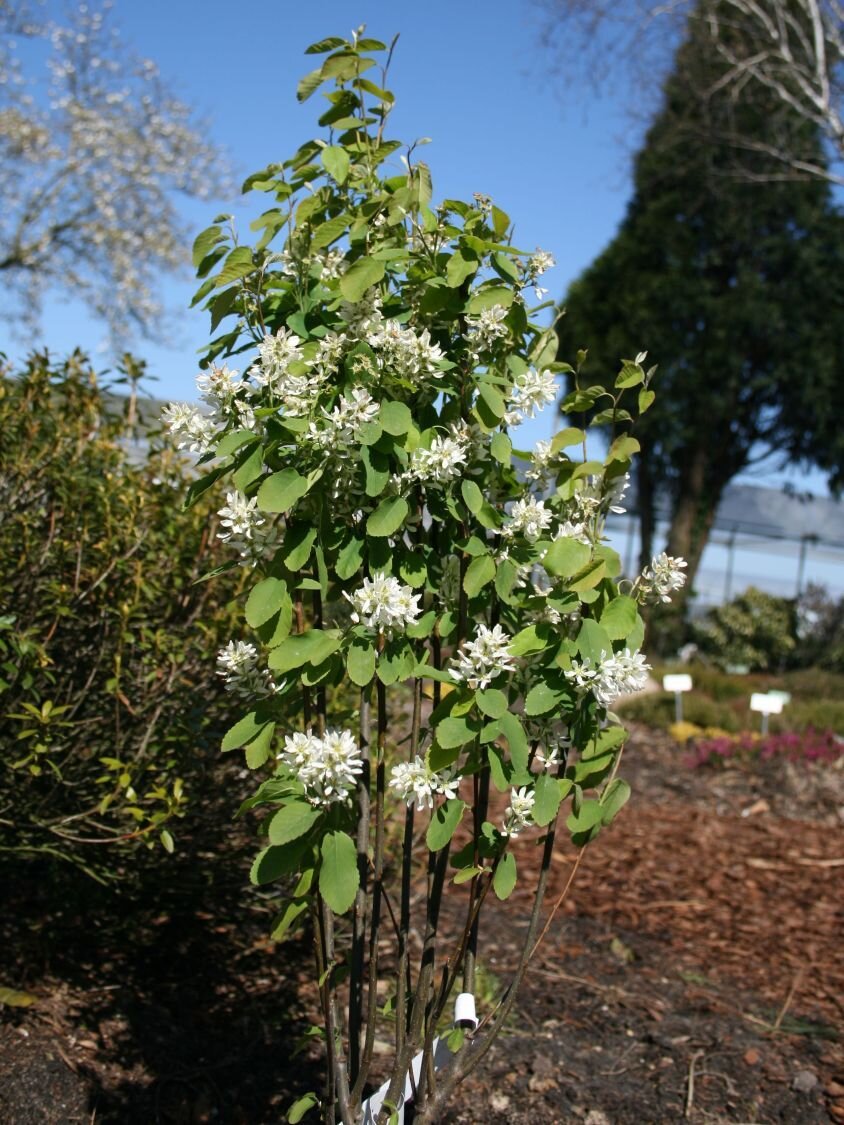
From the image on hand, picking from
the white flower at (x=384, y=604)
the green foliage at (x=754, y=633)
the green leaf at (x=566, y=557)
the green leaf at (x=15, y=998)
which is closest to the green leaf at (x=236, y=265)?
the white flower at (x=384, y=604)

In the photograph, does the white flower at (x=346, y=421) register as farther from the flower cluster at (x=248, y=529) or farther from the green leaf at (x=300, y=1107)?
the green leaf at (x=300, y=1107)

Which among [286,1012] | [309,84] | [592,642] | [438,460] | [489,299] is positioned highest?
[309,84]

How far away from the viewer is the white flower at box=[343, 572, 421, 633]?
137cm

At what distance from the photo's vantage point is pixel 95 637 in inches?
95.0

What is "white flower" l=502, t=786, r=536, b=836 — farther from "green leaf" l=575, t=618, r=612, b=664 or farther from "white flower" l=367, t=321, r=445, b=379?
"white flower" l=367, t=321, r=445, b=379

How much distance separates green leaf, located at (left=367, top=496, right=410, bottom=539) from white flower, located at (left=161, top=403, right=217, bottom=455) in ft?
0.93

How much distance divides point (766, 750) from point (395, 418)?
6069mm

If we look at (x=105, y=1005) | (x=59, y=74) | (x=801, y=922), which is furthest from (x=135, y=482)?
(x=59, y=74)

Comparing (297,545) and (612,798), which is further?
(612,798)

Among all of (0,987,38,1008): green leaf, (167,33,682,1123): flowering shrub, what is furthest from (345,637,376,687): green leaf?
(0,987,38,1008): green leaf

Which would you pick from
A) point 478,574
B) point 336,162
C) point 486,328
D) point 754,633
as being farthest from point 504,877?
Answer: point 754,633

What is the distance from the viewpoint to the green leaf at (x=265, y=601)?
142cm

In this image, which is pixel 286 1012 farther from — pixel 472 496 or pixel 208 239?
pixel 208 239

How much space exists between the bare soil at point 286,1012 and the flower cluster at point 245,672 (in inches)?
40.9
